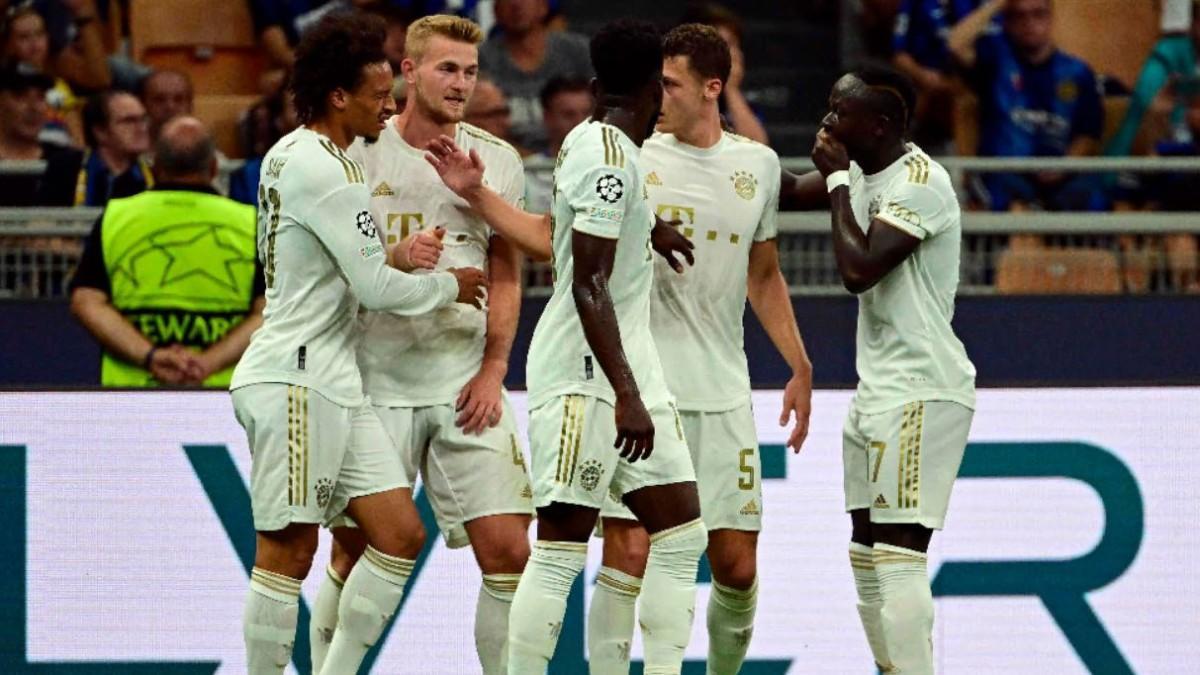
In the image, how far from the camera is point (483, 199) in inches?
271

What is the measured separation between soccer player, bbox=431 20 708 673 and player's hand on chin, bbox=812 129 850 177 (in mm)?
819

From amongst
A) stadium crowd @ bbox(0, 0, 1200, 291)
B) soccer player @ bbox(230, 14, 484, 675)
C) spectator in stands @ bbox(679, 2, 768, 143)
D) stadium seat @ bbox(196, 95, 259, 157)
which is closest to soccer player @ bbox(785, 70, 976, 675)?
soccer player @ bbox(230, 14, 484, 675)

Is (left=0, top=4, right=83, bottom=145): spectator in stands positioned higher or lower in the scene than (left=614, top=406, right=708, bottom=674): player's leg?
higher

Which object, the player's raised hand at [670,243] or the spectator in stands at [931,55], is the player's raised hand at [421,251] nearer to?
the player's raised hand at [670,243]

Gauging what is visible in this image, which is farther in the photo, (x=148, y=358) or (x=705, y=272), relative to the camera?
(x=148, y=358)

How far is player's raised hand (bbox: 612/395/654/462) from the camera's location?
6.15 m

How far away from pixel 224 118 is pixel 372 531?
5214mm

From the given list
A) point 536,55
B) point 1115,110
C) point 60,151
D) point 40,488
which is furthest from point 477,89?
point 1115,110

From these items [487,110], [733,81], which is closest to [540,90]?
[733,81]

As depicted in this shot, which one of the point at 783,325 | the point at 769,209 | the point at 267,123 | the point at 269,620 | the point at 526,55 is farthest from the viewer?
the point at 526,55

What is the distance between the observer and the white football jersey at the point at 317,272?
648cm

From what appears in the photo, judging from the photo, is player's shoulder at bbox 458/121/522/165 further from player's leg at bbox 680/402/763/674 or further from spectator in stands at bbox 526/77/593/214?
spectator in stands at bbox 526/77/593/214

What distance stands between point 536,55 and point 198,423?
155 inches

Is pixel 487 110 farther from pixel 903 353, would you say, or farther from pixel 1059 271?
pixel 903 353
